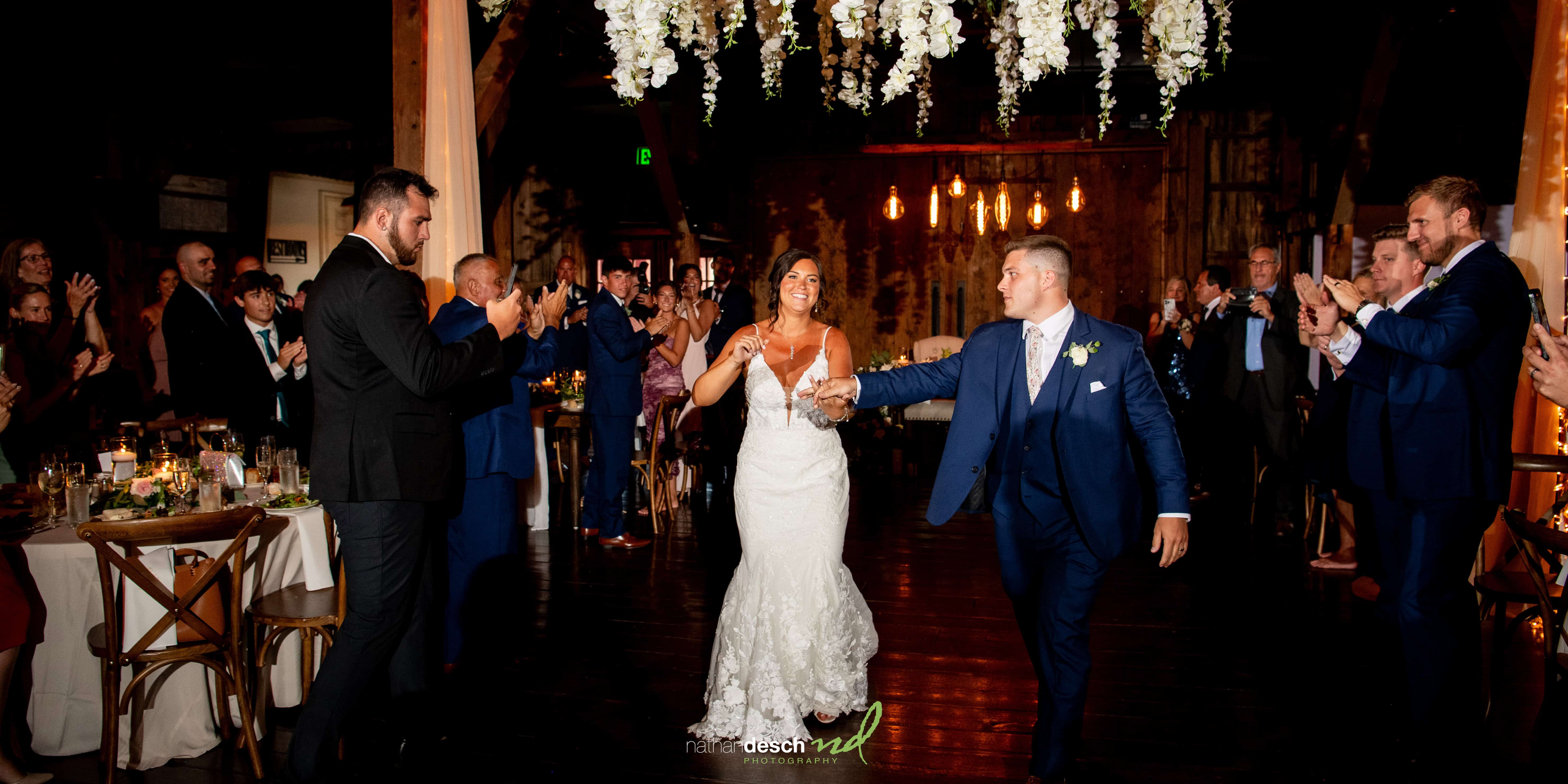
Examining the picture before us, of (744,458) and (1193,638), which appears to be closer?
(744,458)

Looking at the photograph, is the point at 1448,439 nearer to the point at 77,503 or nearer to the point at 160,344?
the point at 77,503

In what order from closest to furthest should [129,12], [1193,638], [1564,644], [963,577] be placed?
1. [1564,644]
2. [1193,638]
3. [963,577]
4. [129,12]

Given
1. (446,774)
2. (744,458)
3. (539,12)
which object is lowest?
(446,774)

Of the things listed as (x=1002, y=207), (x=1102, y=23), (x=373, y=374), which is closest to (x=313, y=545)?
(x=373, y=374)

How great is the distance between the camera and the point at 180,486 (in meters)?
3.29

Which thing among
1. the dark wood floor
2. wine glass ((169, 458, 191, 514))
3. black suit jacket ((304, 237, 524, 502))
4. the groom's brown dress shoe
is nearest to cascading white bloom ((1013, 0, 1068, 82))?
black suit jacket ((304, 237, 524, 502))

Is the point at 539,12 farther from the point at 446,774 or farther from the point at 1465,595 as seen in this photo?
the point at 1465,595

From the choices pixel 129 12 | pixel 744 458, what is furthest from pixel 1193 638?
pixel 129 12

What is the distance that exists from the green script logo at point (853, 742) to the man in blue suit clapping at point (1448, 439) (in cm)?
Answer: 168

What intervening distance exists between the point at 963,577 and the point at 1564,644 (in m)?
2.49

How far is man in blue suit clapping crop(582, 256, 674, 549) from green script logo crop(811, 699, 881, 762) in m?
2.63

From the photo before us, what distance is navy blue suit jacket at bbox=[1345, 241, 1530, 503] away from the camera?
272 centimetres

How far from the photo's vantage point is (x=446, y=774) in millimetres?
2873

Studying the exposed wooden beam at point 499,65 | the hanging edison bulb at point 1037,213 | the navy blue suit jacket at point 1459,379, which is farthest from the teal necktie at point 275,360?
the hanging edison bulb at point 1037,213
